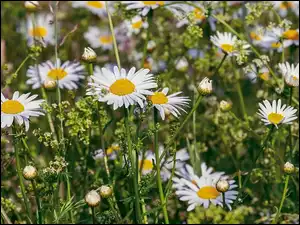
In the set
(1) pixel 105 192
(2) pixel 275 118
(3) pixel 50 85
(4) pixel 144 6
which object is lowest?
(1) pixel 105 192

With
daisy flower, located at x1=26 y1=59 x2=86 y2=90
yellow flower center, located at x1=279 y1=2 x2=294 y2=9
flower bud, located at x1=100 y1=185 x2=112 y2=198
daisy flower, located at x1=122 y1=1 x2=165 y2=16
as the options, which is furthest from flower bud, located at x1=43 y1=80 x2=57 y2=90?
yellow flower center, located at x1=279 y1=2 x2=294 y2=9

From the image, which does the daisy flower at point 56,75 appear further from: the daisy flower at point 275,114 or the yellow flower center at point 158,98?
the daisy flower at point 275,114

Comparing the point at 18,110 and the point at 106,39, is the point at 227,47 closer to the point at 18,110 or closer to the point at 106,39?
the point at 18,110

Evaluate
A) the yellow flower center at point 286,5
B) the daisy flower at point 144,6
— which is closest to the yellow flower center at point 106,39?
the yellow flower center at point 286,5

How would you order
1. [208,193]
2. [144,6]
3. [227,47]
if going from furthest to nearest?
[144,6]
[227,47]
[208,193]

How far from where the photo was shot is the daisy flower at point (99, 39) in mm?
3365

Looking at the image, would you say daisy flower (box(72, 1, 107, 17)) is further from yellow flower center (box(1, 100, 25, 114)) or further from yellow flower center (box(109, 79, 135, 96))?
yellow flower center (box(109, 79, 135, 96))

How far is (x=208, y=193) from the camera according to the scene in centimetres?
189

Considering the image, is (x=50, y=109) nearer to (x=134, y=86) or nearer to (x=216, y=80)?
(x=134, y=86)

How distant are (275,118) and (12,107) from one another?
2.07 ft

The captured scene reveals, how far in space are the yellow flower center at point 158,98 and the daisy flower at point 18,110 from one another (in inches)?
10.6

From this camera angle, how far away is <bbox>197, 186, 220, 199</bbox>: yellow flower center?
188cm

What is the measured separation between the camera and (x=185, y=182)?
1.93 meters

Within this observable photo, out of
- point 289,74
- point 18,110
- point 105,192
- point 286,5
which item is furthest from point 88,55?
point 286,5
